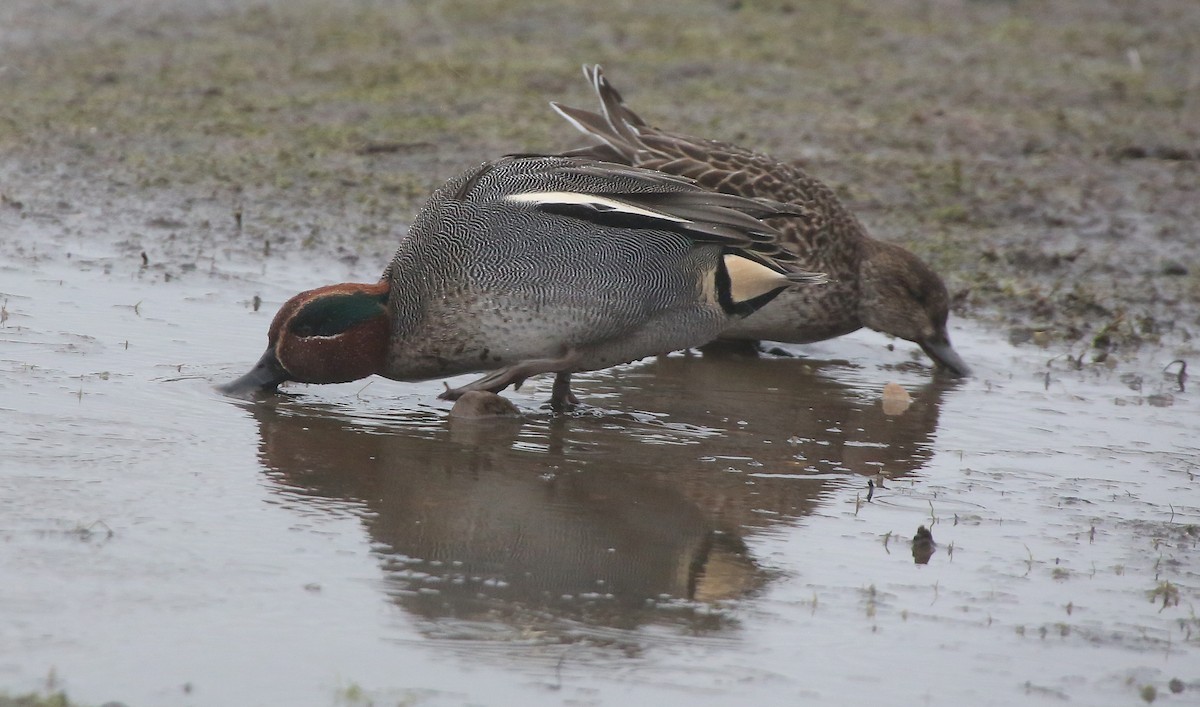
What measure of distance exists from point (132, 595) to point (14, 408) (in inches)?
55.3

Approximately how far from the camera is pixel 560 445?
4.48 metres

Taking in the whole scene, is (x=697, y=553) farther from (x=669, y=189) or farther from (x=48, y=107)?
(x=48, y=107)

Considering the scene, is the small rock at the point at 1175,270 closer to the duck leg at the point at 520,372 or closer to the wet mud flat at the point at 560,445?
the wet mud flat at the point at 560,445

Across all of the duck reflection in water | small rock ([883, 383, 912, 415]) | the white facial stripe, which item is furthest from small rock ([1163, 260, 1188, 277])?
the white facial stripe

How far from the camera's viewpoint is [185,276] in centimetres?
614

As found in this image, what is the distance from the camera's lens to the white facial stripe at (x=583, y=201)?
4.77 meters

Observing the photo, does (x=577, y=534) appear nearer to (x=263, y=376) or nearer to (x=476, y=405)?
(x=476, y=405)

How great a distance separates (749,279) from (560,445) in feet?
3.04

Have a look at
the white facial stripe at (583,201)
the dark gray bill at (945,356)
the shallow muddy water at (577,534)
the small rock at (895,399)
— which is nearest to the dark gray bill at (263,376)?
the shallow muddy water at (577,534)

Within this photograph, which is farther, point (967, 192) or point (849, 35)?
point (849, 35)

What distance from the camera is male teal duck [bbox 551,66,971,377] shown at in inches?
235

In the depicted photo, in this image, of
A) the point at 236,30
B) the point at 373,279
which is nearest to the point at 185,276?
the point at 373,279

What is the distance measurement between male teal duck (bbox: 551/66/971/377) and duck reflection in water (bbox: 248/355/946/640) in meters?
0.39

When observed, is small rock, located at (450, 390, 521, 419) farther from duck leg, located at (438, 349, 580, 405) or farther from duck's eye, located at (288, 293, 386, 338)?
duck's eye, located at (288, 293, 386, 338)
